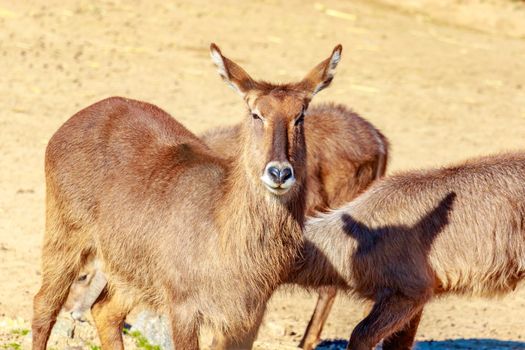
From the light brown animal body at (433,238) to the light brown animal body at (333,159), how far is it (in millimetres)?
845

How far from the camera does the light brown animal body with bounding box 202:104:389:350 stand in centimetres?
794

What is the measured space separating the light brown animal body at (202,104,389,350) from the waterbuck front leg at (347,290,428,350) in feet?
3.70

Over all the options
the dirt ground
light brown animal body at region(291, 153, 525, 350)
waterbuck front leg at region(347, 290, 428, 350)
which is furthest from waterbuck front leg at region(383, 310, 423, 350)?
the dirt ground

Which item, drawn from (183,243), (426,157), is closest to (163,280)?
(183,243)

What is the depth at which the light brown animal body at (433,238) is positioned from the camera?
6.88m

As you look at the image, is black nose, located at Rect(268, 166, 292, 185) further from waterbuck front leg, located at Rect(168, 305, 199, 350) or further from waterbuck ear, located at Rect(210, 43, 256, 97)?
waterbuck front leg, located at Rect(168, 305, 199, 350)

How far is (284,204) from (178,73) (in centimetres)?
756

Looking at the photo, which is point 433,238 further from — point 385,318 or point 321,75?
point 321,75

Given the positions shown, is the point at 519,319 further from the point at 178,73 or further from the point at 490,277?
the point at 178,73

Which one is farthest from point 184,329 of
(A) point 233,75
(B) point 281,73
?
(B) point 281,73

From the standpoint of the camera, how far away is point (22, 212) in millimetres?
9484

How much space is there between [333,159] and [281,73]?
17.6ft

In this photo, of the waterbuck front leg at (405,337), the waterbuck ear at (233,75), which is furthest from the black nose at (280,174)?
the waterbuck front leg at (405,337)

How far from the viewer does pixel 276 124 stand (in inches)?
223
